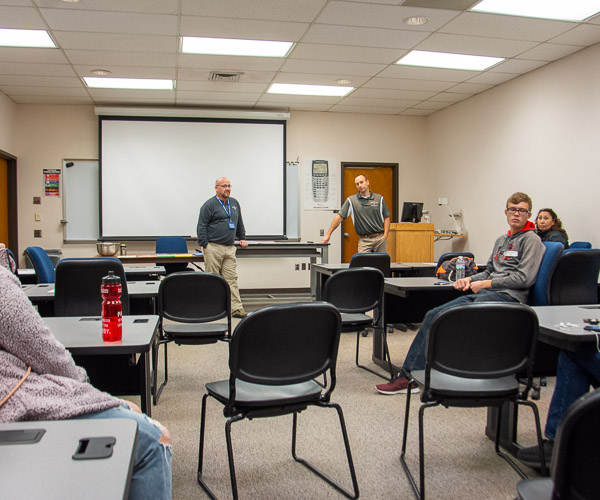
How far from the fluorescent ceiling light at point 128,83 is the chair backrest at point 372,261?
345 centimetres

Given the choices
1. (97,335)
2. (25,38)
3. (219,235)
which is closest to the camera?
(97,335)

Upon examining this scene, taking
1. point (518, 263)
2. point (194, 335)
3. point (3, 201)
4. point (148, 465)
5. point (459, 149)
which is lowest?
point (194, 335)

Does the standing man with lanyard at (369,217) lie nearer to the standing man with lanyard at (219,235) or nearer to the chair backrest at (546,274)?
the standing man with lanyard at (219,235)

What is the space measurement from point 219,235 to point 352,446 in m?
3.70

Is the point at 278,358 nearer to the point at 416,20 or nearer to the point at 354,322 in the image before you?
the point at 354,322

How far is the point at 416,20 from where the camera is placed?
14.5 feet

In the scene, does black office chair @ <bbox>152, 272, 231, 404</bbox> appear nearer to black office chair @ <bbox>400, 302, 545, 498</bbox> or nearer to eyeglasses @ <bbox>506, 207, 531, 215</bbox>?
black office chair @ <bbox>400, 302, 545, 498</bbox>

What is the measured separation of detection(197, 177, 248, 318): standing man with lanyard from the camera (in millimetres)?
5754

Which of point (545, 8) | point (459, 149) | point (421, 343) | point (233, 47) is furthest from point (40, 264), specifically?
point (459, 149)

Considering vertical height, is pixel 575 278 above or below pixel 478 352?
above

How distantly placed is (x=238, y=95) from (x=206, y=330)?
4481 mm

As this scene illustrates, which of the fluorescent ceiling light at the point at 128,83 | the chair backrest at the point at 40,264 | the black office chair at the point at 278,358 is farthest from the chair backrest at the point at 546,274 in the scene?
the fluorescent ceiling light at the point at 128,83

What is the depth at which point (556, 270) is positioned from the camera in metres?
3.00

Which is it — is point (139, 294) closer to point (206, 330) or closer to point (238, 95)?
point (206, 330)
